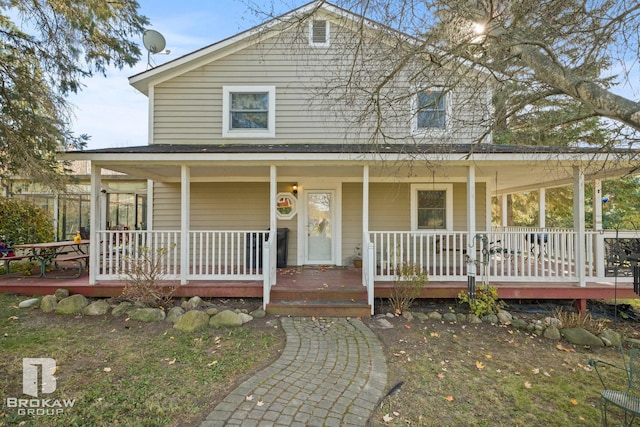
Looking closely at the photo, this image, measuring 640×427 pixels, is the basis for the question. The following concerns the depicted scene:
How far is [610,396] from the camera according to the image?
9.59 ft

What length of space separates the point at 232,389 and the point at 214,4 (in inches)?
265

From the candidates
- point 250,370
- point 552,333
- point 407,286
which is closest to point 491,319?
point 552,333

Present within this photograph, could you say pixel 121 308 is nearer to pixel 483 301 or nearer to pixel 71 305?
pixel 71 305

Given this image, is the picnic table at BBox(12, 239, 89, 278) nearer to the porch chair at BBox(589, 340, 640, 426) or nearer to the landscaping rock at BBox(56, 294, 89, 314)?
the landscaping rock at BBox(56, 294, 89, 314)

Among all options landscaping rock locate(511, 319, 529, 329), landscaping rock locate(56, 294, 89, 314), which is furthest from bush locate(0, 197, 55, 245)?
landscaping rock locate(511, 319, 529, 329)

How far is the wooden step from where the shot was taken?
5652 mm

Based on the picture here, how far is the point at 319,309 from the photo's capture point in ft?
18.6

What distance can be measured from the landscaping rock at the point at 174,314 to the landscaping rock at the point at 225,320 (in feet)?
2.02

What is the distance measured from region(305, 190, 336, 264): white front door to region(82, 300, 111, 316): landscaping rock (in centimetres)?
471

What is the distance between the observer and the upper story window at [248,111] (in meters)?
Answer: 8.42

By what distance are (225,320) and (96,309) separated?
2.49 meters

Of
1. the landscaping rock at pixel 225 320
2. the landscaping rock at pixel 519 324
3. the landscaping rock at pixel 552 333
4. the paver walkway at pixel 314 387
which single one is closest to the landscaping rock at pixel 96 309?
the landscaping rock at pixel 225 320

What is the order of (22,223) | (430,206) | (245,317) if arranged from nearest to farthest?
(245,317) < (430,206) < (22,223)

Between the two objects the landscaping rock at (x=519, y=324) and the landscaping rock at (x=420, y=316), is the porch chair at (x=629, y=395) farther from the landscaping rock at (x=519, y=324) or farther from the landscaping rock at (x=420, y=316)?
the landscaping rock at (x=420, y=316)
